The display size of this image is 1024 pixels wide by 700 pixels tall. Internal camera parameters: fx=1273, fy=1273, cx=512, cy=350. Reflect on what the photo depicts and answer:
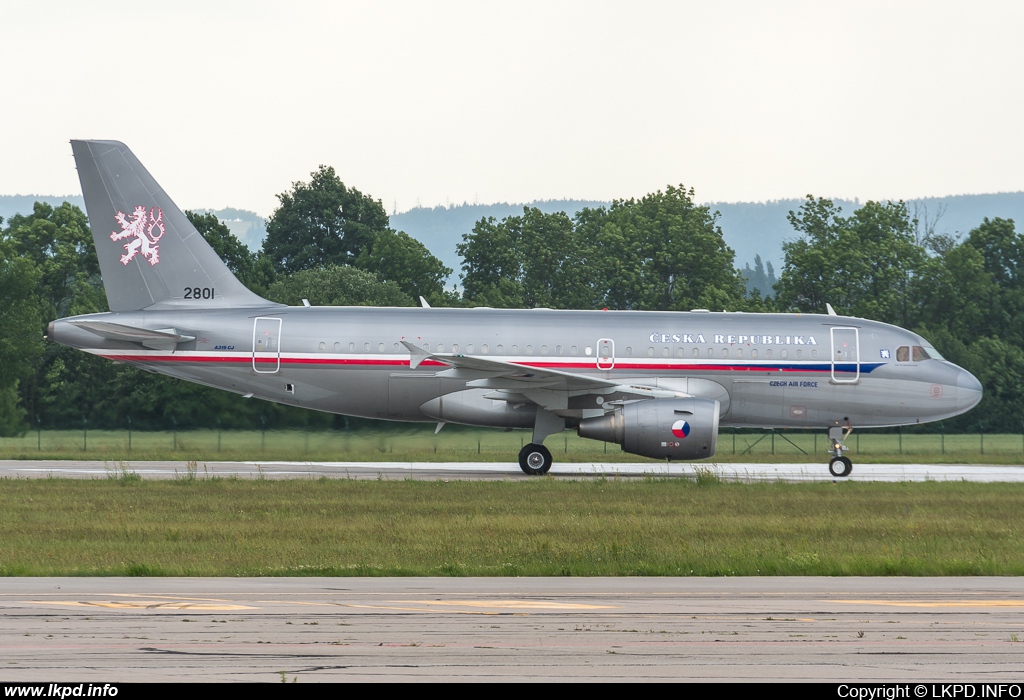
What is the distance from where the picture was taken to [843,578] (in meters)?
13.1

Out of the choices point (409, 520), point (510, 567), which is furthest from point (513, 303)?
point (510, 567)

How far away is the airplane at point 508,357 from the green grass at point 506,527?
276cm

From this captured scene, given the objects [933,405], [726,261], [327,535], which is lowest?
[327,535]

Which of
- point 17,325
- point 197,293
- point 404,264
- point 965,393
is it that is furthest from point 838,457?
point 404,264

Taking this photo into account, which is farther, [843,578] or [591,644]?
[843,578]

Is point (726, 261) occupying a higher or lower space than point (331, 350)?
Answer: higher

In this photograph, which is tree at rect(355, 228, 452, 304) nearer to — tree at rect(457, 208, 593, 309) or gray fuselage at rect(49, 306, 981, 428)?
tree at rect(457, 208, 593, 309)

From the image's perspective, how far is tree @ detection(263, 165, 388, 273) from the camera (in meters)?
91.9

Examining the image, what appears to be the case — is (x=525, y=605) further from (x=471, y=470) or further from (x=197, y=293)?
(x=197, y=293)

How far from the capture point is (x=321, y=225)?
94.5 m

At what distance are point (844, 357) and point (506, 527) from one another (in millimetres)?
13287

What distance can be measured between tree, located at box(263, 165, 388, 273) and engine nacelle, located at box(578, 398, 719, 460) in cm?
6559
